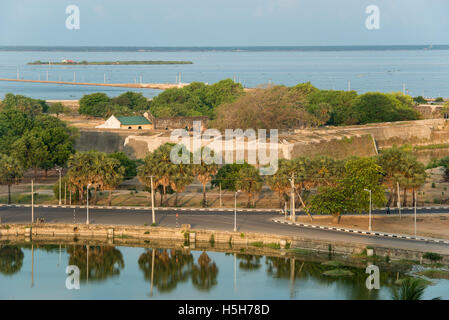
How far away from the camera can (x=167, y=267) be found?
49125 millimetres

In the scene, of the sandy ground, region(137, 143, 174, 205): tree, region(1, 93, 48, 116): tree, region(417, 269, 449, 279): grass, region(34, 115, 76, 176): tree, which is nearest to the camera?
region(417, 269, 449, 279): grass

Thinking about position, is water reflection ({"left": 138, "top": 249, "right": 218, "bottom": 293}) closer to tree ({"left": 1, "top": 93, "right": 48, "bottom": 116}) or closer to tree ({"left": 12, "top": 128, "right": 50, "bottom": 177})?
tree ({"left": 12, "top": 128, "right": 50, "bottom": 177})

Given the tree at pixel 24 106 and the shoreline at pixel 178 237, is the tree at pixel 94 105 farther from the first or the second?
the shoreline at pixel 178 237

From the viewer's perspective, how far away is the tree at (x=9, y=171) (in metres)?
64.0

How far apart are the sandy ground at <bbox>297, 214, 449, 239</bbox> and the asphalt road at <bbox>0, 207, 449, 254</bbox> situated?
221cm

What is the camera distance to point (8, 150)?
2921 inches

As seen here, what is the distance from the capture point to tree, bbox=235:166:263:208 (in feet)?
197

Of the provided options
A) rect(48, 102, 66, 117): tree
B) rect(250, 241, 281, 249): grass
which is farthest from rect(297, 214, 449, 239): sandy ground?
rect(48, 102, 66, 117): tree

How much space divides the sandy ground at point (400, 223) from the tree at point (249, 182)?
4.90 metres

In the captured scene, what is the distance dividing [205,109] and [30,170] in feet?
149

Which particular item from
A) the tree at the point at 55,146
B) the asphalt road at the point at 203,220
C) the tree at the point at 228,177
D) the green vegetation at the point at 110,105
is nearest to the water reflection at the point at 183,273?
the asphalt road at the point at 203,220
